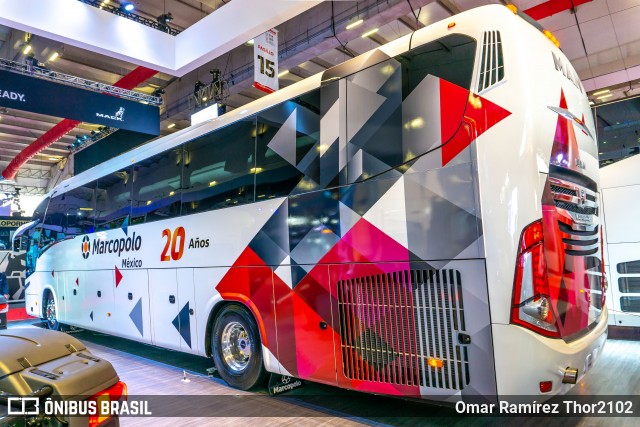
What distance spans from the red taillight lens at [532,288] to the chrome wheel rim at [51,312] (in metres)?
9.10

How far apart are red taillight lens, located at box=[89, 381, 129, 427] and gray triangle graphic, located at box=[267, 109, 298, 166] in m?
2.69

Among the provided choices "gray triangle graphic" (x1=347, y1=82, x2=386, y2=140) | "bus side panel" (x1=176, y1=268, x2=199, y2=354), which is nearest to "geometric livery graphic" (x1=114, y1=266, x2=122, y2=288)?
"bus side panel" (x1=176, y1=268, x2=199, y2=354)

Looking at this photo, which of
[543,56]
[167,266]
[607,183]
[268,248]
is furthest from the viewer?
[607,183]

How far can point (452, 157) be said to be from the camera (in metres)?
3.14

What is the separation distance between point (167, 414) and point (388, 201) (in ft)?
9.85

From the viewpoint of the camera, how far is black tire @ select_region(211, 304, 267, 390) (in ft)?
15.4

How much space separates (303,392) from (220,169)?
2.75m

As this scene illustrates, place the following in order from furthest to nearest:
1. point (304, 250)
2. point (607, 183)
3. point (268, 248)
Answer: point (607, 183) → point (268, 248) → point (304, 250)

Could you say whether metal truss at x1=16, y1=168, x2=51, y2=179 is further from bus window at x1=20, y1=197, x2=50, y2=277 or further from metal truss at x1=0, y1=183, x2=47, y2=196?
bus window at x1=20, y1=197, x2=50, y2=277

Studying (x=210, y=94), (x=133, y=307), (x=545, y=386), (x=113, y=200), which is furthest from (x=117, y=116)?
(x=545, y=386)

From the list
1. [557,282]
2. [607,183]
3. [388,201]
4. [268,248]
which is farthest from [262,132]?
[607,183]

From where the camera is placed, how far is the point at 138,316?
641 centimetres

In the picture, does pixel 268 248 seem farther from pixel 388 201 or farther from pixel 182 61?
pixel 182 61

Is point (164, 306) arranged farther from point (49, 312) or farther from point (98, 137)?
point (98, 137)
